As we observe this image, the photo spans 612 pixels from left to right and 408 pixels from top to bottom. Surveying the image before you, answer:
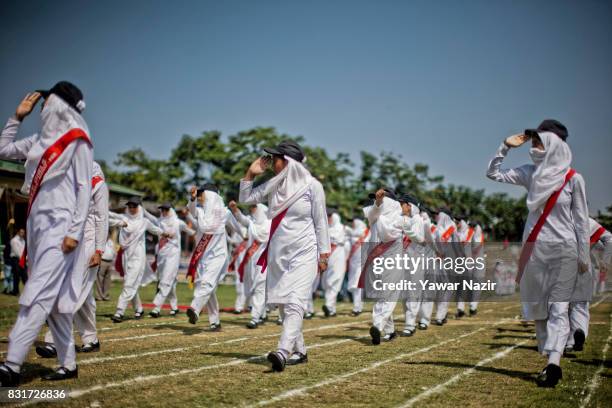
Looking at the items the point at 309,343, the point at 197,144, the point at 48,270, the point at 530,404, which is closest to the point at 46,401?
the point at 48,270

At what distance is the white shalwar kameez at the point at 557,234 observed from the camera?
6.53m

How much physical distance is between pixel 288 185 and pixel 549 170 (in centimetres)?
295

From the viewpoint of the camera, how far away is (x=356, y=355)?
26.3ft

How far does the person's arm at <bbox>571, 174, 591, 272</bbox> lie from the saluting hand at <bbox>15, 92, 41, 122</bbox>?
567 cm

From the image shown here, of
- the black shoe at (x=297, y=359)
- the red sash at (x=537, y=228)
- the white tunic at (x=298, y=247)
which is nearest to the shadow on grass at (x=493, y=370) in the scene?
the red sash at (x=537, y=228)

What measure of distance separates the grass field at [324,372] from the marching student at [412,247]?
1.58 feet

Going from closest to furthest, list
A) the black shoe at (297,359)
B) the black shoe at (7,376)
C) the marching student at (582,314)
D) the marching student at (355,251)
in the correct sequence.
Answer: the black shoe at (7,376)
the black shoe at (297,359)
the marching student at (582,314)
the marching student at (355,251)

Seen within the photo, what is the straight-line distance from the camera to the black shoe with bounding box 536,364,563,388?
6.16 m

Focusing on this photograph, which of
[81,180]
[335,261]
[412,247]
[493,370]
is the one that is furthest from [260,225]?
[81,180]

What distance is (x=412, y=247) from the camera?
11117mm

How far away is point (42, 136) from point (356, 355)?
15.6 feet

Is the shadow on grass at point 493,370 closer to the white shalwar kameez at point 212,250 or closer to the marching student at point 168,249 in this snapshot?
the white shalwar kameez at point 212,250

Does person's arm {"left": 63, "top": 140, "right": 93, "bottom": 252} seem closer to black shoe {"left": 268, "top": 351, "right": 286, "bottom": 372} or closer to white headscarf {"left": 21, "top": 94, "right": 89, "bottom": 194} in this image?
white headscarf {"left": 21, "top": 94, "right": 89, "bottom": 194}

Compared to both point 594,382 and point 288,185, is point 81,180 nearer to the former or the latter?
point 288,185
